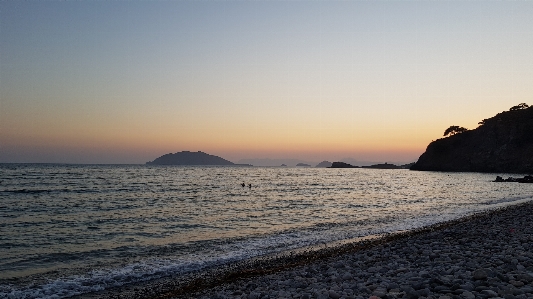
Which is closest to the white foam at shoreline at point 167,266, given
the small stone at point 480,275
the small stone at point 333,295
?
the small stone at point 333,295

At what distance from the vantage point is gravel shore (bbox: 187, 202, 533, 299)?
6166 mm

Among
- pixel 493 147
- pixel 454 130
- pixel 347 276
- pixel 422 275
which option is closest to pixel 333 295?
pixel 347 276

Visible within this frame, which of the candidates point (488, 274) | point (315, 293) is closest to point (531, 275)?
point (488, 274)

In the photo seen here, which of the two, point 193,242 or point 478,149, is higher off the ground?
point 478,149

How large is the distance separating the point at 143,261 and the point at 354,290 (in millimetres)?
9920

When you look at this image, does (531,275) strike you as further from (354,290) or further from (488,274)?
(354,290)

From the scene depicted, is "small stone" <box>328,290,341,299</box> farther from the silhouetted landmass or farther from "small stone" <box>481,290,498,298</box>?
the silhouetted landmass

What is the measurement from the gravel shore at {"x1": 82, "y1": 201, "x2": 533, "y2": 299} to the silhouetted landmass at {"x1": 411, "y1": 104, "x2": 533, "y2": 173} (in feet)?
381

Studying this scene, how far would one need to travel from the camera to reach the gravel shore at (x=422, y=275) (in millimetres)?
6166

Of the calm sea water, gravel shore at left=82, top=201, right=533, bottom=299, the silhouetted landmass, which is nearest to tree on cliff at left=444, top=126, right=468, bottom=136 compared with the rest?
the silhouetted landmass

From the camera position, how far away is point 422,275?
24.2 ft

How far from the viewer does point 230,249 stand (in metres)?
16.2

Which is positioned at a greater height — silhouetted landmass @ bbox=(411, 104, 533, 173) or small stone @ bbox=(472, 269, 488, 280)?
silhouetted landmass @ bbox=(411, 104, 533, 173)

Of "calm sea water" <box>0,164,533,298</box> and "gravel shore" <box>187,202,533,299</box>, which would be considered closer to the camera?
"gravel shore" <box>187,202,533,299</box>
